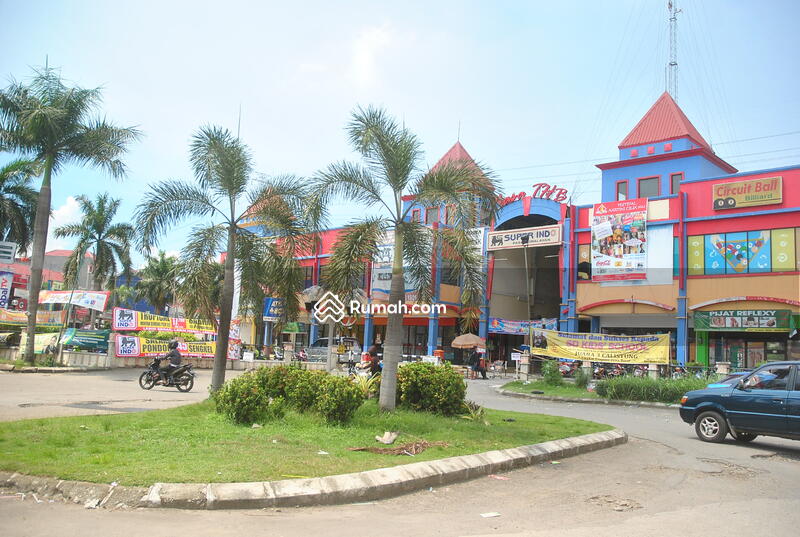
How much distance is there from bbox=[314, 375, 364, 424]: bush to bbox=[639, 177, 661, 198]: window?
1347 inches

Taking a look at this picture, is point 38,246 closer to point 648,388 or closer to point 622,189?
point 648,388

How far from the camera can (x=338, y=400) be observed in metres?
9.88

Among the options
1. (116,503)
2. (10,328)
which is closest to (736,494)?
(116,503)

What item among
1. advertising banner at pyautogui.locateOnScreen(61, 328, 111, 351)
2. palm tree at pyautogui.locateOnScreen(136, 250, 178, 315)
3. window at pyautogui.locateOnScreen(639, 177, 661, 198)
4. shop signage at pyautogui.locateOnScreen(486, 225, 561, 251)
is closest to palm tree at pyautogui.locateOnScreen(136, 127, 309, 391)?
advertising banner at pyautogui.locateOnScreen(61, 328, 111, 351)

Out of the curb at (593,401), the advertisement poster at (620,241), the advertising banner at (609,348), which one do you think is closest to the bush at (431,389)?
the curb at (593,401)

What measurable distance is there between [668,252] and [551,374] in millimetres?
12584

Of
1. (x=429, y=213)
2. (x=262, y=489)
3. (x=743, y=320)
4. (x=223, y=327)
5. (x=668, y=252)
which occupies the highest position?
(x=668, y=252)

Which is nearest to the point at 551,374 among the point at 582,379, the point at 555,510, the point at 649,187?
the point at 582,379

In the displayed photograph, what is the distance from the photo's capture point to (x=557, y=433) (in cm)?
1138

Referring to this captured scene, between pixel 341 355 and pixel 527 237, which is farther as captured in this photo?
pixel 527 237

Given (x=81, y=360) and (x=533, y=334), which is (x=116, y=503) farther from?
(x=533, y=334)

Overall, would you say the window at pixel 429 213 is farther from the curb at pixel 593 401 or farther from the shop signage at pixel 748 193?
the shop signage at pixel 748 193

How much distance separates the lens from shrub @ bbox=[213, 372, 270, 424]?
32.4ft

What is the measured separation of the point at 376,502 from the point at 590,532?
2.27 m
